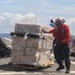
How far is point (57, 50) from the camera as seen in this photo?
502 inches

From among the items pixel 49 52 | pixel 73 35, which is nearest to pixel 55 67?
pixel 49 52

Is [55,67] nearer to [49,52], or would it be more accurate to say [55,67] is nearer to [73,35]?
[49,52]

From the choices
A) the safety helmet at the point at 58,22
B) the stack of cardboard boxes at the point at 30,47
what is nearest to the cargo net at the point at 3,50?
the stack of cardboard boxes at the point at 30,47

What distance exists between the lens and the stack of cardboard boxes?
12742 millimetres

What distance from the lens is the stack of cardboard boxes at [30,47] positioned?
41.8 ft

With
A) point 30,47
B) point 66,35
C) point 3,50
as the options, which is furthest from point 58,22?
point 3,50

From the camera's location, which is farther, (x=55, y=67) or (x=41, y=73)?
(x=55, y=67)

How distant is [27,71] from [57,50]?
1.30 metres

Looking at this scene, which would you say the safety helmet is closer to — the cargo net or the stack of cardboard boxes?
the stack of cardboard boxes

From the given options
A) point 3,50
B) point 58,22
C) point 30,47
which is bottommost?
point 3,50

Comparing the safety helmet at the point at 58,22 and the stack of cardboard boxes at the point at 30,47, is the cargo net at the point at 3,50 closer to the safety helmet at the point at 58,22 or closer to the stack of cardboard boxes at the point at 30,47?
the stack of cardboard boxes at the point at 30,47

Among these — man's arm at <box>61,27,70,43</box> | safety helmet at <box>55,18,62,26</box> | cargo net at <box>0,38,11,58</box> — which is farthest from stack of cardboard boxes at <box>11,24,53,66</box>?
cargo net at <box>0,38,11,58</box>

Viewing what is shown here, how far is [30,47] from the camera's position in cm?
1281

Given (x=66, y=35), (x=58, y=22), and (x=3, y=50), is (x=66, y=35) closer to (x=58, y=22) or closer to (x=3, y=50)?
(x=58, y=22)
